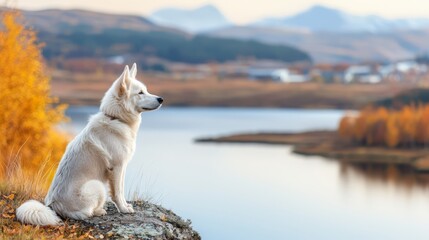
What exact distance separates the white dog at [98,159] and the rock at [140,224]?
35 cm

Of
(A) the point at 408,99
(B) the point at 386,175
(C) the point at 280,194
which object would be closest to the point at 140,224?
(C) the point at 280,194

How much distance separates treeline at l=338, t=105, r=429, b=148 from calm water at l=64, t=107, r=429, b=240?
13.1 metres

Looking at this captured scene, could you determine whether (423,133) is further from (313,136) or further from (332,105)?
(332,105)

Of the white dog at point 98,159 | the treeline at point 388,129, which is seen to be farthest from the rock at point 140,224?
the treeline at point 388,129

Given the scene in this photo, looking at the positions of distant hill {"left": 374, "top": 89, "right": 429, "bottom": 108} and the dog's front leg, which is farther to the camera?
distant hill {"left": 374, "top": 89, "right": 429, "bottom": 108}

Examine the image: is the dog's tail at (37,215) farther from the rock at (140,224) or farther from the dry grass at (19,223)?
the rock at (140,224)

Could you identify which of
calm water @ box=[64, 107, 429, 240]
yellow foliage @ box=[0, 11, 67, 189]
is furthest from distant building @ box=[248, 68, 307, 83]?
yellow foliage @ box=[0, 11, 67, 189]

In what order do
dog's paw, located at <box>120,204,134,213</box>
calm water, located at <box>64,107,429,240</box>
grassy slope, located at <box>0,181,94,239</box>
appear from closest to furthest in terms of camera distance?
1. grassy slope, located at <box>0,181,94,239</box>
2. dog's paw, located at <box>120,204,134,213</box>
3. calm water, located at <box>64,107,429,240</box>

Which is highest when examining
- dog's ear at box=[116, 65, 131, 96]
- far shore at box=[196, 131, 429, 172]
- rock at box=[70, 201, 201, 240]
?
dog's ear at box=[116, 65, 131, 96]

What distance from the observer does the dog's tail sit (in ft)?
30.2

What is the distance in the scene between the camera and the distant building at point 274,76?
18762cm

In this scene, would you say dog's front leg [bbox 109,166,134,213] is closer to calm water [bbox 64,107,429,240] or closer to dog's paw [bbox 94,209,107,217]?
dog's paw [bbox 94,209,107,217]

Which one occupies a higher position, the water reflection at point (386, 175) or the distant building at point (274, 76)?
the distant building at point (274, 76)

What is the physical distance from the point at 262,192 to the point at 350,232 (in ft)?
38.2
